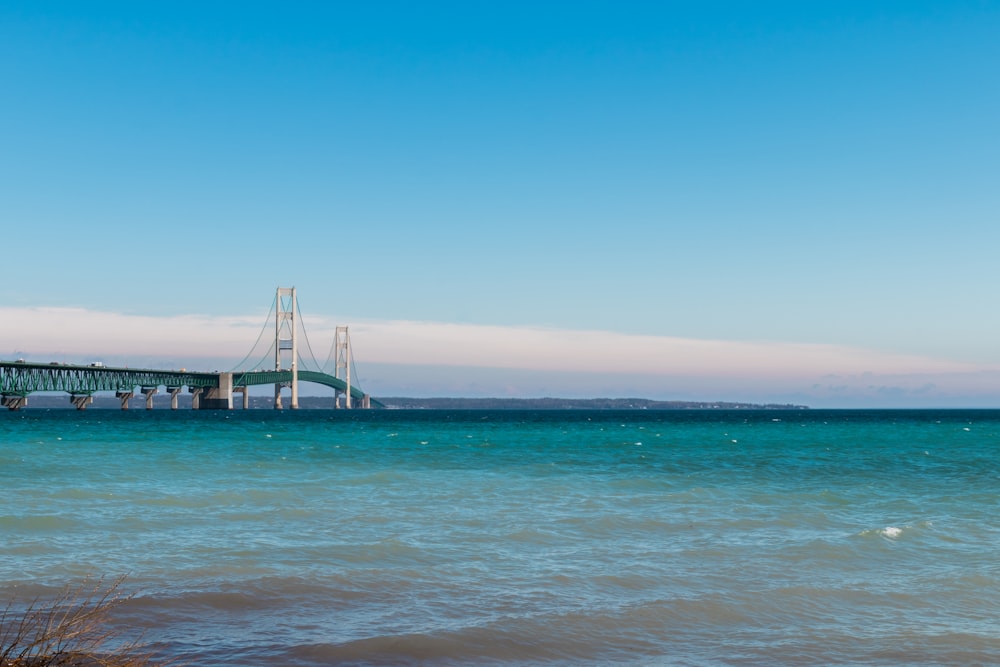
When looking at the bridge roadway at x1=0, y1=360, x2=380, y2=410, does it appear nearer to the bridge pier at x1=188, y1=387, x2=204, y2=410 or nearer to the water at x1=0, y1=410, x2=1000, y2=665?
the bridge pier at x1=188, y1=387, x2=204, y2=410

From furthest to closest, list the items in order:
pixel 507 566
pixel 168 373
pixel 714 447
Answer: pixel 168 373
pixel 714 447
pixel 507 566

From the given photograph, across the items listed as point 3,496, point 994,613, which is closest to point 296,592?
point 994,613

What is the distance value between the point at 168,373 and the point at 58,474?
12903cm

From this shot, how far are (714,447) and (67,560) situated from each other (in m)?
A: 40.4

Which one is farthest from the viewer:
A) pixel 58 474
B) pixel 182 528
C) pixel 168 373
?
pixel 168 373

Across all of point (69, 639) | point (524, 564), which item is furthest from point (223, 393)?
point (69, 639)

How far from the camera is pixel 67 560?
14586mm

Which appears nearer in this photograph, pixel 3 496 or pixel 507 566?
pixel 507 566

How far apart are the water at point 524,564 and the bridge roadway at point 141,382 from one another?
11386 centimetres

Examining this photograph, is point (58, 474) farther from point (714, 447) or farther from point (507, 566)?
point (714, 447)

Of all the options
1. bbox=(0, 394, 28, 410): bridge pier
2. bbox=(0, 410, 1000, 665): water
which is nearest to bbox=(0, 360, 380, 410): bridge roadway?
bbox=(0, 394, 28, 410): bridge pier

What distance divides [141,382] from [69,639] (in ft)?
520

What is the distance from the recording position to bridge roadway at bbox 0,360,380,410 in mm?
133875

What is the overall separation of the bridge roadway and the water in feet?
374
